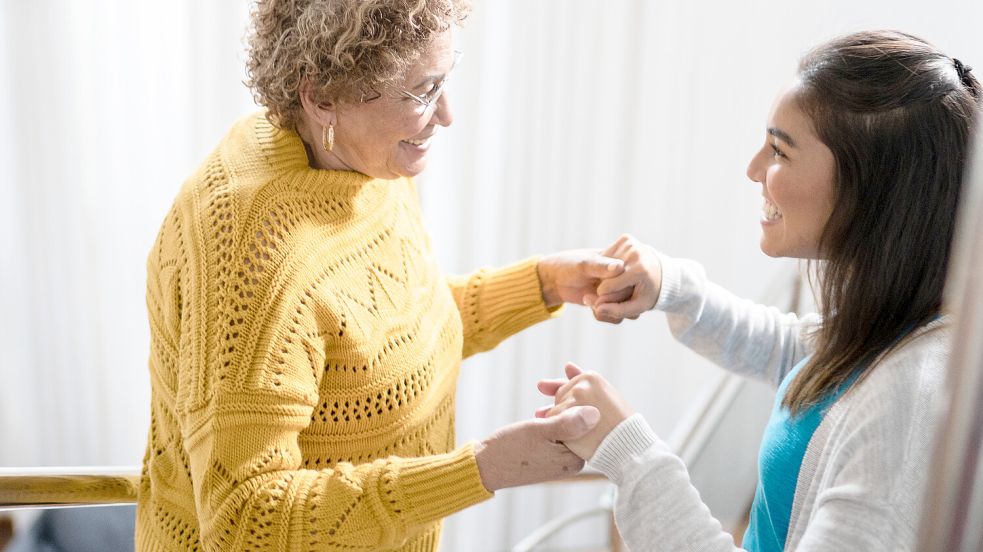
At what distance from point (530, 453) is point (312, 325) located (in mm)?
361

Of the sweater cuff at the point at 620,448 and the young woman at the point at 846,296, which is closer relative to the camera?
the young woman at the point at 846,296

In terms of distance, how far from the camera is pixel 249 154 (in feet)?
4.42

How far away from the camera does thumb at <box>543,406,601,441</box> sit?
125 cm

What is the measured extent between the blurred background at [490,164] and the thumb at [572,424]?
3.69 feet

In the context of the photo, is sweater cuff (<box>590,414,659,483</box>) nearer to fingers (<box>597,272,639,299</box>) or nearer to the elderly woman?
the elderly woman

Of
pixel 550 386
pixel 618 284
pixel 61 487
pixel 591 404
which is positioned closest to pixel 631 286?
pixel 618 284

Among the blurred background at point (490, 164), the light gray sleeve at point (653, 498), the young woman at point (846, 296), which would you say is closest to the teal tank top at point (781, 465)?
the young woman at point (846, 296)

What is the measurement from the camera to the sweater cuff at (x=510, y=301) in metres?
1.75

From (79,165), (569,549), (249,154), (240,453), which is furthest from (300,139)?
(569,549)

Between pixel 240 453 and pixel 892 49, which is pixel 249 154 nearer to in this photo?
pixel 240 453

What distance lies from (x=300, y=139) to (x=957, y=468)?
1.17 meters

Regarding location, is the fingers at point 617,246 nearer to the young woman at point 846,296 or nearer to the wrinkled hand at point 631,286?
the wrinkled hand at point 631,286

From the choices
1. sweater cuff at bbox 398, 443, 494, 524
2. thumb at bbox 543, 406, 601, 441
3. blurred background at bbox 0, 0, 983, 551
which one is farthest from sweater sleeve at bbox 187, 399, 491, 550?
blurred background at bbox 0, 0, 983, 551

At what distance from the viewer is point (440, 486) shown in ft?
4.19
